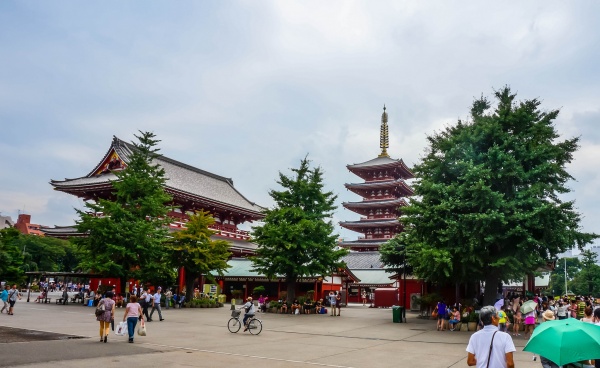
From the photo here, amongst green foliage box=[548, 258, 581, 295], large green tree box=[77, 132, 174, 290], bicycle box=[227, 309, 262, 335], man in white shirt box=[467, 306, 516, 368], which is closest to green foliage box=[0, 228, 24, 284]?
large green tree box=[77, 132, 174, 290]

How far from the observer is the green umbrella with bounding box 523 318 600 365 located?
6062 mm

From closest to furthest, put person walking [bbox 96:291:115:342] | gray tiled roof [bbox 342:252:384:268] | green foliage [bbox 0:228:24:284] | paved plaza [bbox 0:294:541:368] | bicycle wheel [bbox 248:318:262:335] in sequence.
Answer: paved plaza [bbox 0:294:541:368] → person walking [bbox 96:291:115:342] → bicycle wheel [bbox 248:318:262:335] → green foliage [bbox 0:228:24:284] → gray tiled roof [bbox 342:252:384:268]

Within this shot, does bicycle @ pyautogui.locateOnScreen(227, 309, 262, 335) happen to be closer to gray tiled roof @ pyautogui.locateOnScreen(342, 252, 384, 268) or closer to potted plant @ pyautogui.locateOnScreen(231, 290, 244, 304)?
potted plant @ pyautogui.locateOnScreen(231, 290, 244, 304)

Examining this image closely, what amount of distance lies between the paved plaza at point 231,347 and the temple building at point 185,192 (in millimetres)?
20697

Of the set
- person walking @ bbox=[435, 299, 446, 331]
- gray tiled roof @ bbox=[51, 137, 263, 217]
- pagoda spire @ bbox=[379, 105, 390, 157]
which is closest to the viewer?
person walking @ bbox=[435, 299, 446, 331]

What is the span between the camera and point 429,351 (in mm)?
16469

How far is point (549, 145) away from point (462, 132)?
14.4 feet

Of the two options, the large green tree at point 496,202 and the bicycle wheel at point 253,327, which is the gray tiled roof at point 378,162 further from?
the bicycle wheel at point 253,327

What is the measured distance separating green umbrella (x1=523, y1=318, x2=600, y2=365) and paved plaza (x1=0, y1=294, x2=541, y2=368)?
753 centimetres

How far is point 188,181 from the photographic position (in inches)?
2067

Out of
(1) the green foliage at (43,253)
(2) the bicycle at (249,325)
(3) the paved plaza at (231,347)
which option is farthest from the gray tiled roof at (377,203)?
(2) the bicycle at (249,325)

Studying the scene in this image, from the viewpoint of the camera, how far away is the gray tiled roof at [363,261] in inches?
2314

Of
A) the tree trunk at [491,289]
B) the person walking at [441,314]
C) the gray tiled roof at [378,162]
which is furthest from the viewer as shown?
the gray tiled roof at [378,162]

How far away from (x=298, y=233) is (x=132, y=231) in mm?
11518
